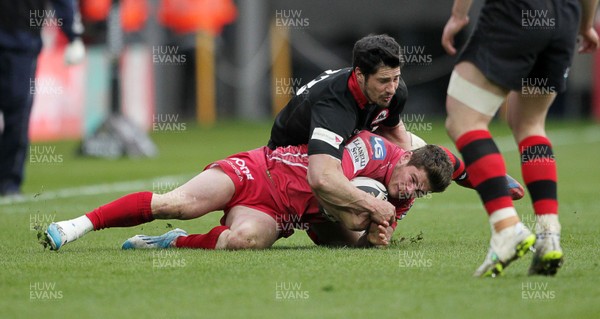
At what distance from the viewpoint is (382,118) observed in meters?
6.57

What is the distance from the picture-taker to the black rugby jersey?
5.91 metres

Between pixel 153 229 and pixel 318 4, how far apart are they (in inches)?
639

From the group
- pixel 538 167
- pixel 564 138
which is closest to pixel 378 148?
pixel 538 167

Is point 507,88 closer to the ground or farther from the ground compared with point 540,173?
farther from the ground

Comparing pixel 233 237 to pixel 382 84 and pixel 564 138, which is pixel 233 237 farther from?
pixel 564 138

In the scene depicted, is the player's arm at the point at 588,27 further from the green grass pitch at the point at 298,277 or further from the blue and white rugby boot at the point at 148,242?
the blue and white rugby boot at the point at 148,242

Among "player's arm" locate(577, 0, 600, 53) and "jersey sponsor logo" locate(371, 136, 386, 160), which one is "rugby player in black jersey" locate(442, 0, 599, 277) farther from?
"jersey sponsor logo" locate(371, 136, 386, 160)

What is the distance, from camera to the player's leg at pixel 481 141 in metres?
4.93

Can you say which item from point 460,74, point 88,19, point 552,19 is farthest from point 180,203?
point 88,19

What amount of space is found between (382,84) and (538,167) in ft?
3.46

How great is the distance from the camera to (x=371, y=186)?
6082 mm

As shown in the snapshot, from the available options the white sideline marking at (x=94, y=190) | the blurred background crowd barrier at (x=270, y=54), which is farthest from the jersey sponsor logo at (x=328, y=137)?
the blurred background crowd barrier at (x=270, y=54)

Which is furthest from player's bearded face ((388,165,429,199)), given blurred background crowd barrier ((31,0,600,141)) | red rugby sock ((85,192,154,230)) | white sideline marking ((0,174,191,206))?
blurred background crowd barrier ((31,0,600,141))

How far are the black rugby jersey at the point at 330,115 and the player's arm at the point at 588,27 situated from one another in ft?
3.75
